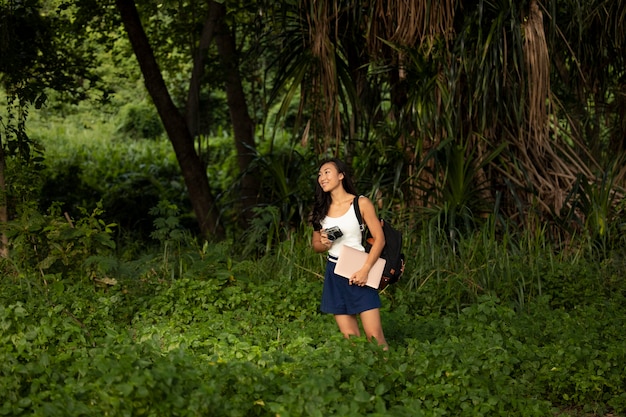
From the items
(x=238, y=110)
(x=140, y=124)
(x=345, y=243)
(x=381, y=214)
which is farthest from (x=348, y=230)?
(x=140, y=124)

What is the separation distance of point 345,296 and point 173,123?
6.03 meters

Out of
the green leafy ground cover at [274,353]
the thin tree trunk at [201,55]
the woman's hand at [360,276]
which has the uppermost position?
the thin tree trunk at [201,55]

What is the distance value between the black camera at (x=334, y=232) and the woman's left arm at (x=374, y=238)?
7.5 inches

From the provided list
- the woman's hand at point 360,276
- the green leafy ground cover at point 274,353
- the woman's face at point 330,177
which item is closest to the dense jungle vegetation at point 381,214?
the green leafy ground cover at point 274,353

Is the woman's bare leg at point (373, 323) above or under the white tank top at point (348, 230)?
under

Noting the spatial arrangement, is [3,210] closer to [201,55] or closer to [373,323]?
[201,55]

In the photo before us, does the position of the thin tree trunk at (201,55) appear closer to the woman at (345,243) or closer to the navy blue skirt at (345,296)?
the woman at (345,243)

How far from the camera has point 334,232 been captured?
5.88 metres

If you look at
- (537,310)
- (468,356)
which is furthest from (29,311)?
(537,310)

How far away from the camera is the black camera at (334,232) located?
231 inches

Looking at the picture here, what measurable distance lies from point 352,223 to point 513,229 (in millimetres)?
3953

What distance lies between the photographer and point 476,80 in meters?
9.58

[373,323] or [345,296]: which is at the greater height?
[345,296]

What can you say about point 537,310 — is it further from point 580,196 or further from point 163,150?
point 163,150
